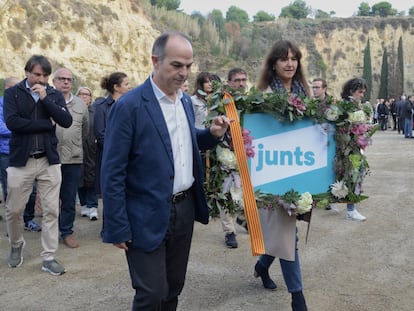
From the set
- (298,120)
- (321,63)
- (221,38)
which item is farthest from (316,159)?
(321,63)

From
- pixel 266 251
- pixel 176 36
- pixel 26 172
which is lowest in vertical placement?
pixel 266 251

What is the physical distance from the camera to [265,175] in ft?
11.7

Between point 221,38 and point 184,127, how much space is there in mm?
61794

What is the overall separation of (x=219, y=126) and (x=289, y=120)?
0.68 m

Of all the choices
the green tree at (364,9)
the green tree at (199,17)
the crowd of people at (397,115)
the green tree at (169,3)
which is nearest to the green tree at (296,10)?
the green tree at (364,9)

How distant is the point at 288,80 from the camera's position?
389 cm

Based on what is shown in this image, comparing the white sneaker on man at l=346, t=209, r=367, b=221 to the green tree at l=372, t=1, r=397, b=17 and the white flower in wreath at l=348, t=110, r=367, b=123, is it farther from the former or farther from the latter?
the green tree at l=372, t=1, r=397, b=17

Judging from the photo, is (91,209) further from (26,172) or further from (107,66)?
(107,66)

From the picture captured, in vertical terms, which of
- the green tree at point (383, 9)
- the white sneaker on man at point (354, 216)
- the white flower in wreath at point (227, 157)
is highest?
the green tree at point (383, 9)

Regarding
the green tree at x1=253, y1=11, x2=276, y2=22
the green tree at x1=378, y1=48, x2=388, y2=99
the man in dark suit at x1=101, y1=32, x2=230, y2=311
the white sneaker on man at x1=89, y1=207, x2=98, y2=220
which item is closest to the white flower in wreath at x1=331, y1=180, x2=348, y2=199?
the man in dark suit at x1=101, y1=32, x2=230, y2=311

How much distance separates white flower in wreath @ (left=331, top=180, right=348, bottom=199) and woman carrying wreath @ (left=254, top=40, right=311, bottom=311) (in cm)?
60

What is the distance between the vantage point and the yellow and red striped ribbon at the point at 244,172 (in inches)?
135

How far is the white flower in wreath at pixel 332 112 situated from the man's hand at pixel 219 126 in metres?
0.84

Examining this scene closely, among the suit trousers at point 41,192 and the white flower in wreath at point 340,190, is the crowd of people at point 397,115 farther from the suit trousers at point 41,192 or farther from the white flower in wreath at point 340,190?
the white flower in wreath at point 340,190
